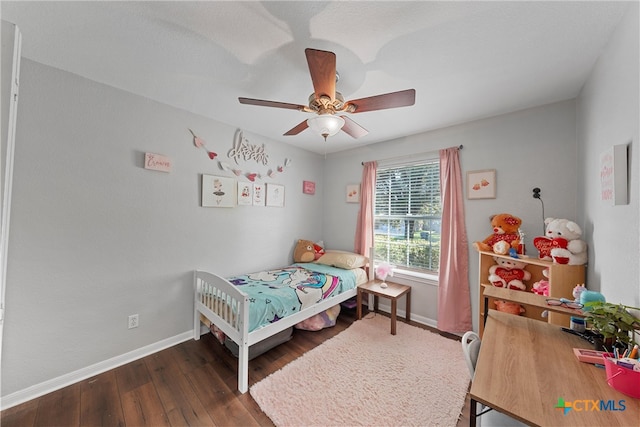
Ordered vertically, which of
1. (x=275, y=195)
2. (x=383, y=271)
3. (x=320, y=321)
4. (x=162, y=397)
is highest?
(x=275, y=195)

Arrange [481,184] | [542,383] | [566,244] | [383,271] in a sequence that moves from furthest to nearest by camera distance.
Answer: [383,271]
[481,184]
[566,244]
[542,383]

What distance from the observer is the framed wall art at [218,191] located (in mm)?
2510

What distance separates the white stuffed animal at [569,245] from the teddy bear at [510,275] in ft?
1.20

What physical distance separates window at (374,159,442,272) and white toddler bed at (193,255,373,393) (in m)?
0.68

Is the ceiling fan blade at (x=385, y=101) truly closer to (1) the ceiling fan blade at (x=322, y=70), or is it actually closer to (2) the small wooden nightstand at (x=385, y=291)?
(1) the ceiling fan blade at (x=322, y=70)

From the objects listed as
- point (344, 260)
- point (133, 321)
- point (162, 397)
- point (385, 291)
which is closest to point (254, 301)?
point (162, 397)

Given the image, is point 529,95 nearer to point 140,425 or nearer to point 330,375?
point 330,375

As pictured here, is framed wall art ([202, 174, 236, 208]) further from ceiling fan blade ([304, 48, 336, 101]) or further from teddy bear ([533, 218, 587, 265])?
teddy bear ([533, 218, 587, 265])

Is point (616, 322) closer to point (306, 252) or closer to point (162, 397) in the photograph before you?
point (162, 397)

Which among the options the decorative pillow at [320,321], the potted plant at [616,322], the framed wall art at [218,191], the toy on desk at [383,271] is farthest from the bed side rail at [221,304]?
the potted plant at [616,322]

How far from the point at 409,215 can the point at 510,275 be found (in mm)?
1235

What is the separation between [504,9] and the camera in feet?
3.82

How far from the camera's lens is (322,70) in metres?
1.25

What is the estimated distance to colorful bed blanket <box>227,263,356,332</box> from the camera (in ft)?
6.50
